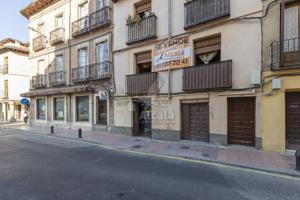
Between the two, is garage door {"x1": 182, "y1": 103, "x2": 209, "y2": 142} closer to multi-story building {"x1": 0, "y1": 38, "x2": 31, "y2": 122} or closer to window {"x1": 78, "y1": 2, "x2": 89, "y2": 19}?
window {"x1": 78, "y1": 2, "x2": 89, "y2": 19}

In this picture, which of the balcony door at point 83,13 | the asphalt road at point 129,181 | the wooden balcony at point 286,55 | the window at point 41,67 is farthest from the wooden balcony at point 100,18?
the wooden balcony at point 286,55

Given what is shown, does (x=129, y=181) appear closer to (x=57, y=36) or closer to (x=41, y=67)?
(x=57, y=36)

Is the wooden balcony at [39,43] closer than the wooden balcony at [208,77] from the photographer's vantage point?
No

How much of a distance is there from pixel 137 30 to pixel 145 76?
2.61 metres

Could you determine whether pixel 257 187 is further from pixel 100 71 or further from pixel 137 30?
pixel 100 71

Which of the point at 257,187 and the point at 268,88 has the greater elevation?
the point at 268,88

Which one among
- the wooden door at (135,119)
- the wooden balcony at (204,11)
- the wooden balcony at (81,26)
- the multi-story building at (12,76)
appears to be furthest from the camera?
the multi-story building at (12,76)

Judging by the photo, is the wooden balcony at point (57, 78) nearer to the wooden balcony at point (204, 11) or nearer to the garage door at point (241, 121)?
the wooden balcony at point (204, 11)

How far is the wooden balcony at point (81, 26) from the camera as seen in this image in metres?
14.7

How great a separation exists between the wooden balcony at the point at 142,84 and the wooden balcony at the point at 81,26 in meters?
5.43

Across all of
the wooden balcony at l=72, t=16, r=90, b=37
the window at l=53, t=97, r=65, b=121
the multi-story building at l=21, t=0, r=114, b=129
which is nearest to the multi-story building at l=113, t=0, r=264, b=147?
the multi-story building at l=21, t=0, r=114, b=129

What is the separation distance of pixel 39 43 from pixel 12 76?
10273 millimetres

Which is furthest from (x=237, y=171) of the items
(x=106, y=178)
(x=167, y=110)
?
(x=167, y=110)

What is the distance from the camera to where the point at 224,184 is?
195 inches
